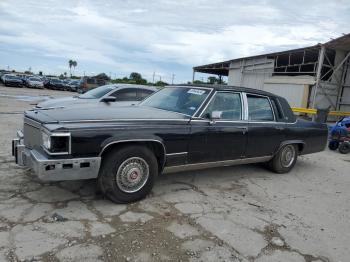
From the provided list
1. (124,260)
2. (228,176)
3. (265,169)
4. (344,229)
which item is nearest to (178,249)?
(124,260)

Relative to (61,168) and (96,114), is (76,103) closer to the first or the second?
(96,114)

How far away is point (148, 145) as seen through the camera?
4.55 m

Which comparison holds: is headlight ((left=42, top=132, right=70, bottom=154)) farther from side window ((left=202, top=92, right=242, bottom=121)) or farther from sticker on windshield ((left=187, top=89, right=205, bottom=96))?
sticker on windshield ((left=187, top=89, right=205, bottom=96))

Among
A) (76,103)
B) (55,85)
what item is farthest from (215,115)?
(55,85)

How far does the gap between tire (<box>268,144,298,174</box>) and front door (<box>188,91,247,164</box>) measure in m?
1.09

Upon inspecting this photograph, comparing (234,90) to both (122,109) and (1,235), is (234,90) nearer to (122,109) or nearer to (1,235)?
(122,109)

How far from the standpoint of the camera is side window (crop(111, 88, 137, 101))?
9896 millimetres

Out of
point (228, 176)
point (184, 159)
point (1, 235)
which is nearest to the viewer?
point (1, 235)

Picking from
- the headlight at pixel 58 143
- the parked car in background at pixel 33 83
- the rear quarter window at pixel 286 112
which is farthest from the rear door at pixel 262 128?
the parked car in background at pixel 33 83

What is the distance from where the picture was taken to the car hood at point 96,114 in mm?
4113

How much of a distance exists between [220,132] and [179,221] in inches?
66.3

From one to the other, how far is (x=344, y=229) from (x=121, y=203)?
279cm

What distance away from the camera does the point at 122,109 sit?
4.96 metres

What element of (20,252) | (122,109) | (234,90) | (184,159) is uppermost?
(234,90)
